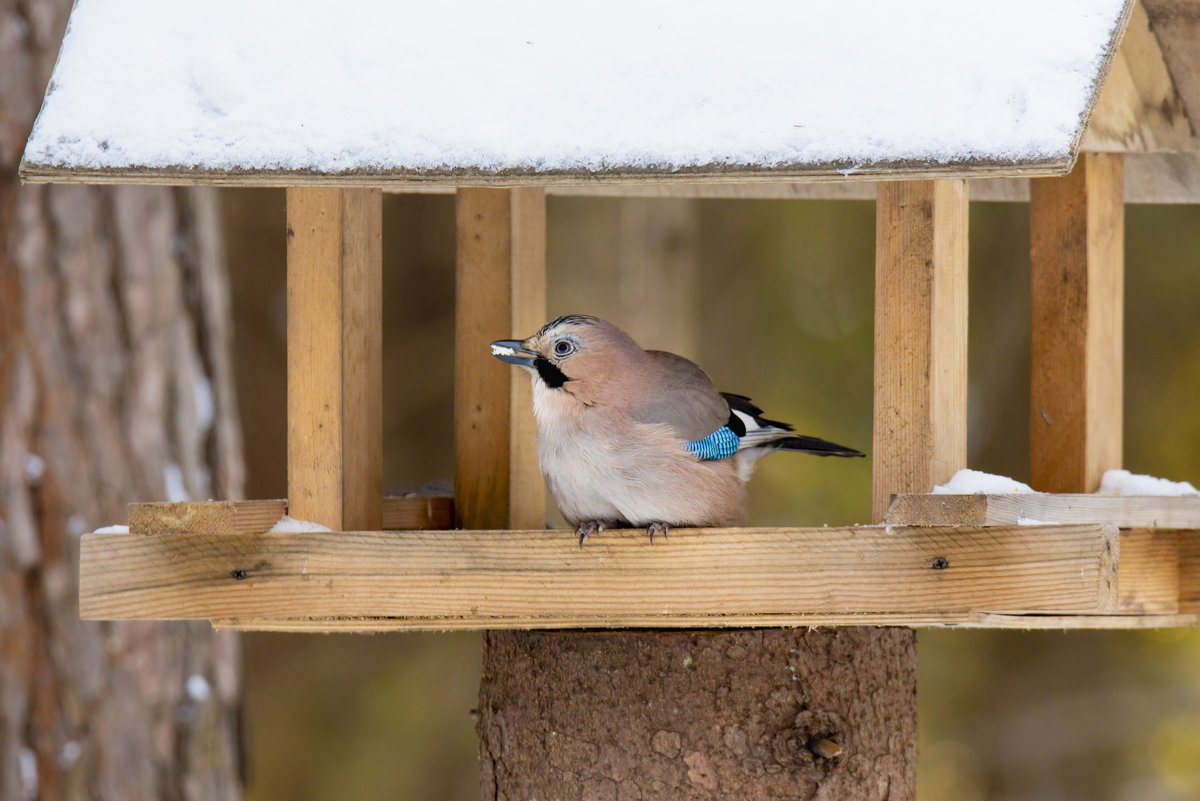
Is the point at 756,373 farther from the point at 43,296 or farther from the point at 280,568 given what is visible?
the point at 280,568

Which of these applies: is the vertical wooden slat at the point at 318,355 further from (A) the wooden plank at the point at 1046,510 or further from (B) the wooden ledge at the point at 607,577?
(A) the wooden plank at the point at 1046,510

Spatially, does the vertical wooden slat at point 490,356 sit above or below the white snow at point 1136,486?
above

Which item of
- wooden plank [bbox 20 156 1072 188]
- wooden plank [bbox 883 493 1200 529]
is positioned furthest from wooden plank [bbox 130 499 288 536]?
wooden plank [bbox 883 493 1200 529]

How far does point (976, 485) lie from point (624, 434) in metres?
0.86

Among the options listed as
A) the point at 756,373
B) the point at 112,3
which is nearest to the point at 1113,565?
the point at 112,3

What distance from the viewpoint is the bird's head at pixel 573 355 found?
11.8ft

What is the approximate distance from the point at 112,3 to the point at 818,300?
15.3 ft

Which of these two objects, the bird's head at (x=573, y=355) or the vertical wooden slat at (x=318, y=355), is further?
the bird's head at (x=573, y=355)

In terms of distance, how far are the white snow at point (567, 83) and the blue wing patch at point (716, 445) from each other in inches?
35.3

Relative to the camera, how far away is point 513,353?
11.8ft

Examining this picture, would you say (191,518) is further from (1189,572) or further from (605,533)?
(1189,572)

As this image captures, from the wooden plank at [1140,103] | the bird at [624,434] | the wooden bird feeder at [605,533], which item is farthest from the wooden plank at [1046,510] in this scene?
the wooden plank at [1140,103]

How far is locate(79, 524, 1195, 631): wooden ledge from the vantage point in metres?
2.92

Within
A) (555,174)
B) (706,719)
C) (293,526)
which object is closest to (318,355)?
(293,526)
